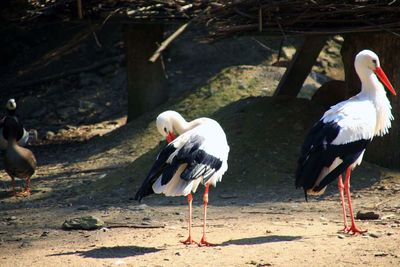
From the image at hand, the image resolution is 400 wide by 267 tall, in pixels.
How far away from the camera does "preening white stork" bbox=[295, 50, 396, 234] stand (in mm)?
7168

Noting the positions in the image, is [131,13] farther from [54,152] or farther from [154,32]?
[54,152]

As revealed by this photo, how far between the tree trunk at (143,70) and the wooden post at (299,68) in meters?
2.51

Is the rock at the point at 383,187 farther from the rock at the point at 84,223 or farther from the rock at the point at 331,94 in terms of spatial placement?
the rock at the point at 84,223

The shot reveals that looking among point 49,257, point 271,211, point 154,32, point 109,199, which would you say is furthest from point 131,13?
point 49,257

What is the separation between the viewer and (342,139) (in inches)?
A: 287

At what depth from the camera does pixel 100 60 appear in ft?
57.1

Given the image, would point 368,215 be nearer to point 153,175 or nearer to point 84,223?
point 153,175

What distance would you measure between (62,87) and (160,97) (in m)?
3.55

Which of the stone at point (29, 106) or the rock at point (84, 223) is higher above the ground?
the rock at point (84, 223)

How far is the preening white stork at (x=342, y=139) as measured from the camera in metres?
7.17

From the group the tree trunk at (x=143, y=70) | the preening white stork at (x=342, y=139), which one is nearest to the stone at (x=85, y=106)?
the tree trunk at (x=143, y=70)

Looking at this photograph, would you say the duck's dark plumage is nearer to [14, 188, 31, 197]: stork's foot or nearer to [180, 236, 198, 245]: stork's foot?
[14, 188, 31, 197]: stork's foot

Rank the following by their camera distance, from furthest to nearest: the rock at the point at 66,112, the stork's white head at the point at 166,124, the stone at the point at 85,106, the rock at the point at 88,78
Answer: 1. the rock at the point at 88,78
2. the stone at the point at 85,106
3. the rock at the point at 66,112
4. the stork's white head at the point at 166,124

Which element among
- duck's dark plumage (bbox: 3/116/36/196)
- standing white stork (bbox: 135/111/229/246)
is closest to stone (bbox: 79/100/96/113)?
duck's dark plumage (bbox: 3/116/36/196)
